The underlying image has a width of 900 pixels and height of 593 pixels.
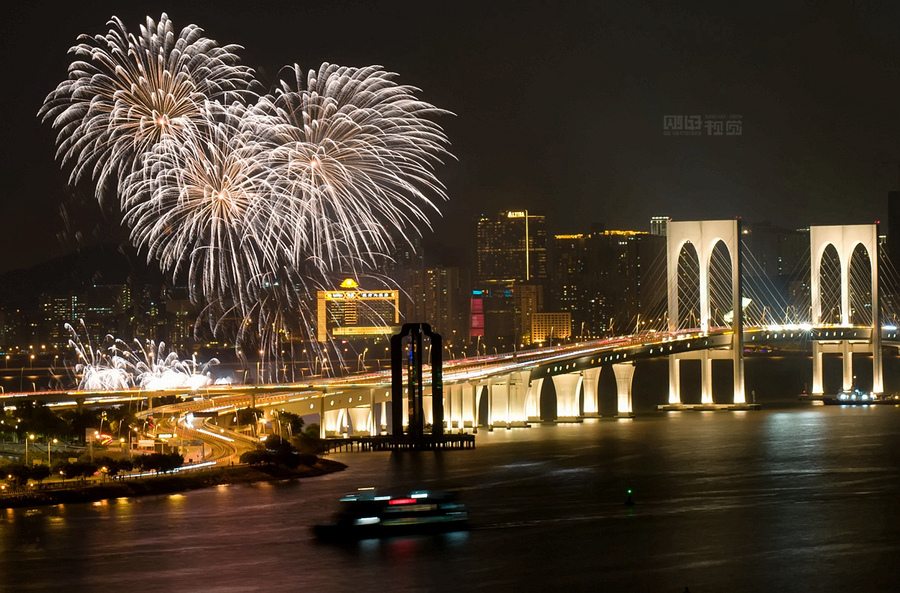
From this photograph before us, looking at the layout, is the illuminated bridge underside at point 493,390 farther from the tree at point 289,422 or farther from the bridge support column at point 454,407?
the tree at point 289,422

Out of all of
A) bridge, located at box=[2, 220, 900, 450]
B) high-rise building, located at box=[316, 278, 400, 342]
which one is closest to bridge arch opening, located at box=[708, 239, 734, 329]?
bridge, located at box=[2, 220, 900, 450]

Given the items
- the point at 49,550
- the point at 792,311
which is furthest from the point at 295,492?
the point at 792,311

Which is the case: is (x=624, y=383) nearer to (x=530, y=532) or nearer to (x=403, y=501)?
(x=530, y=532)

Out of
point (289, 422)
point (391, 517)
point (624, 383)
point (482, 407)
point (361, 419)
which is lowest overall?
point (482, 407)

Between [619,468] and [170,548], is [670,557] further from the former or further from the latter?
[619,468]

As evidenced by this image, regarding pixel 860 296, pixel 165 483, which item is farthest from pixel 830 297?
pixel 165 483

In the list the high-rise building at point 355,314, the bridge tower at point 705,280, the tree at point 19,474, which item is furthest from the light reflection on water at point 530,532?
the high-rise building at point 355,314
